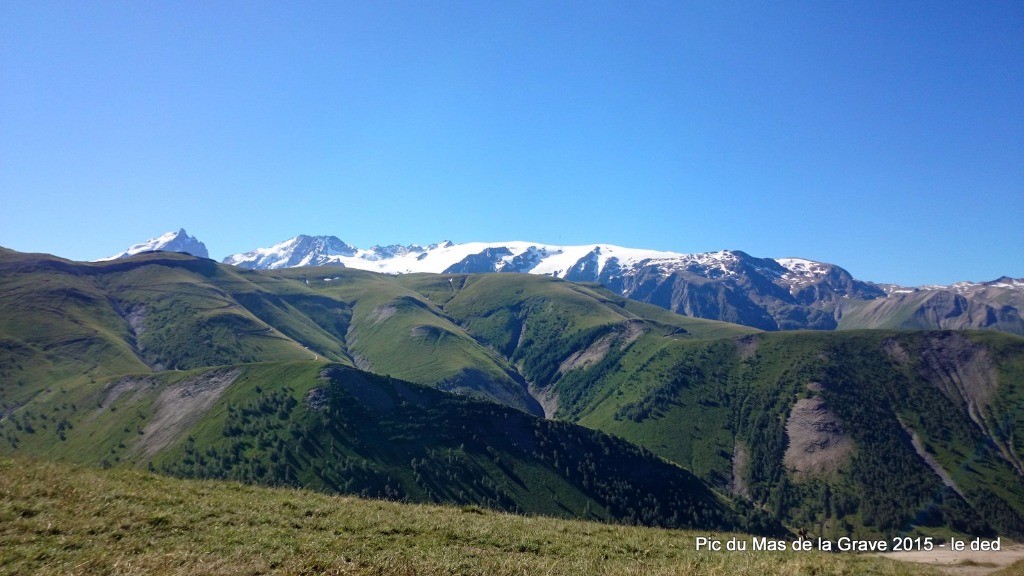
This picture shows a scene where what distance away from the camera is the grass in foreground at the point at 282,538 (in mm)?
18625

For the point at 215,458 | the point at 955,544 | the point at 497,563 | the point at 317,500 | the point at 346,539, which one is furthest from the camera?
the point at 215,458

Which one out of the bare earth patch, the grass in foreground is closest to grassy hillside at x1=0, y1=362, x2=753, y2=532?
the bare earth patch

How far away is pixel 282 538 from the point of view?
72.3ft

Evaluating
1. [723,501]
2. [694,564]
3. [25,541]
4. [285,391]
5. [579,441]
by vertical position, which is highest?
[25,541]

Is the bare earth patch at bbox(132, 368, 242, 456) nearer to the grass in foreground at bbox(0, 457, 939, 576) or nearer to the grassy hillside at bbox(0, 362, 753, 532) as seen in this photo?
the grassy hillside at bbox(0, 362, 753, 532)

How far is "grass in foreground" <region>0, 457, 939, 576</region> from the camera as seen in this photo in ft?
61.1

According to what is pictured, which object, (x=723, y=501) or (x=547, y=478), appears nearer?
(x=547, y=478)

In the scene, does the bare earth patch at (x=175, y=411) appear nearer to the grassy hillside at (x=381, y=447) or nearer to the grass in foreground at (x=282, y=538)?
the grassy hillside at (x=381, y=447)

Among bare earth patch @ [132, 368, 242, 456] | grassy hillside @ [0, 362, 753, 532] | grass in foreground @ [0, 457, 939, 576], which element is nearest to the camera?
grass in foreground @ [0, 457, 939, 576]

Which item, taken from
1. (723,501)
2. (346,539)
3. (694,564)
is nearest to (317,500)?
(346,539)

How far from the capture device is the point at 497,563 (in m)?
21.0

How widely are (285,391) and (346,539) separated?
7100 inches

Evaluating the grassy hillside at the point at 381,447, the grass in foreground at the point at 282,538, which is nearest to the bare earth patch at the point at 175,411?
the grassy hillside at the point at 381,447

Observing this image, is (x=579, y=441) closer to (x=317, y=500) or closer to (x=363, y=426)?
(x=363, y=426)
